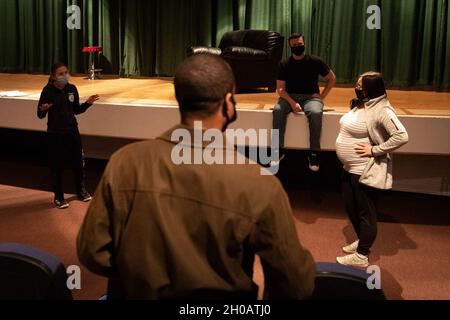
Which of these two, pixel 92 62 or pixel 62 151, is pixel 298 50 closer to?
pixel 62 151

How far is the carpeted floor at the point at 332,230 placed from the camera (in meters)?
3.17

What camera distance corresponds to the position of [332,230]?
13.3 ft

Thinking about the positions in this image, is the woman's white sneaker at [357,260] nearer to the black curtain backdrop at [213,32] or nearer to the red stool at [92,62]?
the black curtain backdrop at [213,32]

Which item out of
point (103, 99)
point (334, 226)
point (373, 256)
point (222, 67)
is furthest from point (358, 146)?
point (103, 99)

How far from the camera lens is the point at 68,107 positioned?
13.8 ft

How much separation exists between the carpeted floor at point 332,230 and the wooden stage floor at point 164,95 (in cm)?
87

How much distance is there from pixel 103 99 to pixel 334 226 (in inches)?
98.3

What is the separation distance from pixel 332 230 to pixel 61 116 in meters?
2.31

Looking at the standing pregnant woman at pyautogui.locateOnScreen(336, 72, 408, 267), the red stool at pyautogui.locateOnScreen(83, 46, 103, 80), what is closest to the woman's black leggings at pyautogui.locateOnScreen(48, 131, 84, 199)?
the standing pregnant woman at pyautogui.locateOnScreen(336, 72, 408, 267)

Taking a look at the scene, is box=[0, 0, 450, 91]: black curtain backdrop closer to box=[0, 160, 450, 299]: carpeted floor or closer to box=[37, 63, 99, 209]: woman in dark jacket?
box=[0, 160, 450, 299]: carpeted floor

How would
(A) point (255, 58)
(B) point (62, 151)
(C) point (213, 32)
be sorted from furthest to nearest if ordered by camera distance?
1. (C) point (213, 32)
2. (A) point (255, 58)
3. (B) point (62, 151)

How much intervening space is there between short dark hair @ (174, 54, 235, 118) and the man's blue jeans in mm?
3102

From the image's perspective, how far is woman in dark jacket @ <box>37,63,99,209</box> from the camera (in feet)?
13.5

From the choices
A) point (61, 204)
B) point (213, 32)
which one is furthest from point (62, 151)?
point (213, 32)
